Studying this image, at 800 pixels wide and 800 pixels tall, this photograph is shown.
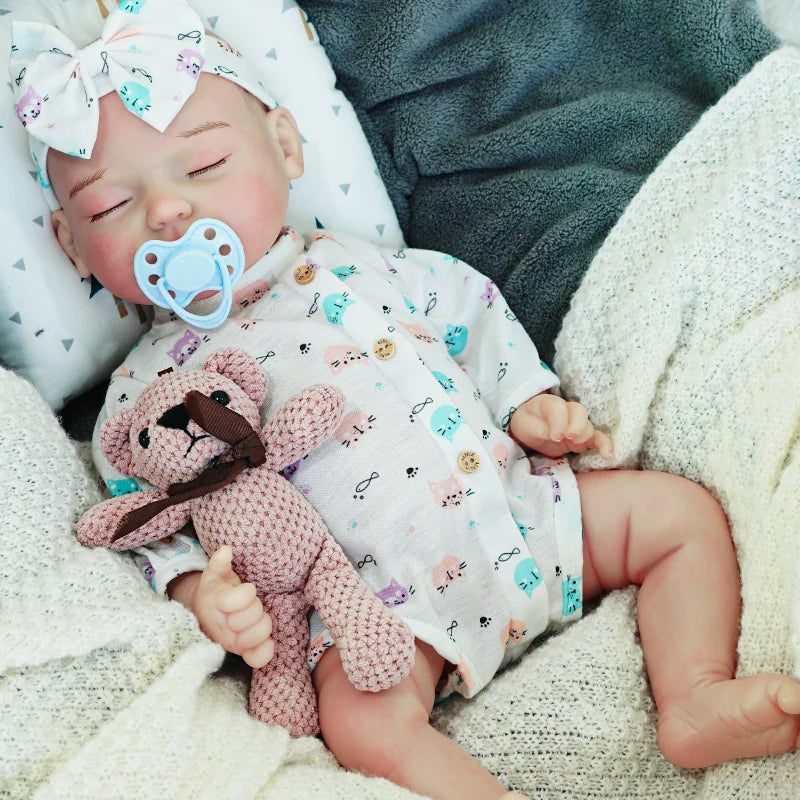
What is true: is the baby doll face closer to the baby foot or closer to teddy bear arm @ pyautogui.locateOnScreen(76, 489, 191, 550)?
teddy bear arm @ pyautogui.locateOnScreen(76, 489, 191, 550)

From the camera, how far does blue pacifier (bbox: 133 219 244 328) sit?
1117mm

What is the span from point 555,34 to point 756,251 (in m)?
0.54

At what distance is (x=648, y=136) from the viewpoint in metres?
1.36

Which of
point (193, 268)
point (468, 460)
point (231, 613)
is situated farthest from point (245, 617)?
point (193, 268)

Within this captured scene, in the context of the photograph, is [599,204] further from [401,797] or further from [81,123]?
[401,797]

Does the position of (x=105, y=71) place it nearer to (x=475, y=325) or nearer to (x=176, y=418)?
(x=176, y=418)

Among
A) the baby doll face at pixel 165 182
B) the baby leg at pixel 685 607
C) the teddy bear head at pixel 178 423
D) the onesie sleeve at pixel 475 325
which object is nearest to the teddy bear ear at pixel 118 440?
the teddy bear head at pixel 178 423

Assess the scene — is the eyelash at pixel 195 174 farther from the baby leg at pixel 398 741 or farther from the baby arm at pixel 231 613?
the baby leg at pixel 398 741

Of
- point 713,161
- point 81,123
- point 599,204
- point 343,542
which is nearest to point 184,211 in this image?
point 81,123

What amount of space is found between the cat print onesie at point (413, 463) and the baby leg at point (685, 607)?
0.06 metres

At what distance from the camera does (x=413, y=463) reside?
1096 millimetres

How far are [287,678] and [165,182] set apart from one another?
64 centimetres

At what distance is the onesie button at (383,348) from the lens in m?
1.15

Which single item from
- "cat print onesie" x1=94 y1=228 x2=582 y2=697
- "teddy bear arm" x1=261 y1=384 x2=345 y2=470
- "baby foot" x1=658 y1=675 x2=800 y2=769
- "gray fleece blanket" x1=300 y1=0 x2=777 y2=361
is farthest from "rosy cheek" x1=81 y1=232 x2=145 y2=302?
"baby foot" x1=658 y1=675 x2=800 y2=769
